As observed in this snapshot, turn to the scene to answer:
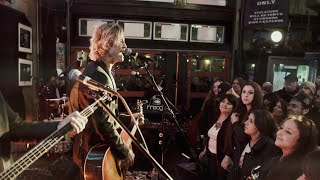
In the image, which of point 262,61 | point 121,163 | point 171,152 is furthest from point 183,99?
point 121,163

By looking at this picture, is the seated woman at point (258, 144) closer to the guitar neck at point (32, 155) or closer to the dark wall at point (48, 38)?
the guitar neck at point (32, 155)

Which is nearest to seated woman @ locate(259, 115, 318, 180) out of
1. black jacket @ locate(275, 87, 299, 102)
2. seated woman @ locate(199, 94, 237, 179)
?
seated woman @ locate(199, 94, 237, 179)

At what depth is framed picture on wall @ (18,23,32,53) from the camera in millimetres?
6761

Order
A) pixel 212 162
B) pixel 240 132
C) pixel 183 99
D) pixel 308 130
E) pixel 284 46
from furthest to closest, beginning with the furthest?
pixel 284 46 → pixel 183 99 → pixel 212 162 → pixel 240 132 → pixel 308 130

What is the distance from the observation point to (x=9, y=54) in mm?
6414

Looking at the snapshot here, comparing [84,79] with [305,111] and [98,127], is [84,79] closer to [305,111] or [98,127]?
[98,127]

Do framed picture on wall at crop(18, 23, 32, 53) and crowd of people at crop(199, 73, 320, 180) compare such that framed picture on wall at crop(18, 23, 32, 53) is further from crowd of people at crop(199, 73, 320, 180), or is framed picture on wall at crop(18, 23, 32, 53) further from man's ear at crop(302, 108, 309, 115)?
man's ear at crop(302, 108, 309, 115)

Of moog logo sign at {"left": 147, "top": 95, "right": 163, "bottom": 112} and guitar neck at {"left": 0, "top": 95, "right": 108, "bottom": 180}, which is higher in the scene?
guitar neck at {"left": 0, "top": 95, "right": 108, "bottom": 180}

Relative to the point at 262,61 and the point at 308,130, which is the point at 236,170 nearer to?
the point at 308,130

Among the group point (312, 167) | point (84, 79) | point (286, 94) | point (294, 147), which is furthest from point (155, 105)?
point (312, 167)

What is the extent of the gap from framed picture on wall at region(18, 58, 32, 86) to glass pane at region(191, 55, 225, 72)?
443cm

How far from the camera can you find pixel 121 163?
3170 mm

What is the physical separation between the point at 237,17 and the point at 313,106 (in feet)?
14.4

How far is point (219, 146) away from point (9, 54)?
186 inches
